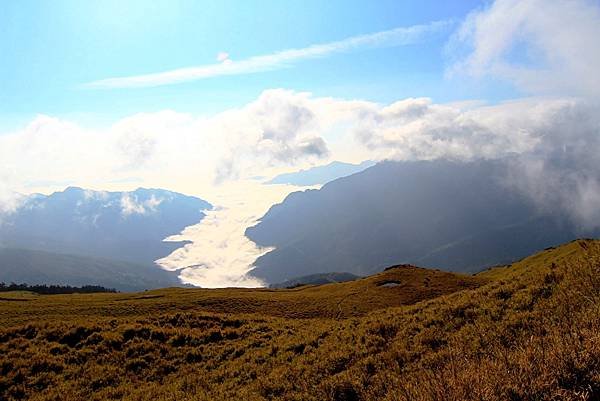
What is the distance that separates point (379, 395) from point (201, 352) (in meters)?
17.7

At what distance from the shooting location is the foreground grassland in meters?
8.48

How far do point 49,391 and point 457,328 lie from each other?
69.4 feet

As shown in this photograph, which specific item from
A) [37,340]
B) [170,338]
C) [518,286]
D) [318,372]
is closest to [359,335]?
[318,372]

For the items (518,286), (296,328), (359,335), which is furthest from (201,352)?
(518,286)

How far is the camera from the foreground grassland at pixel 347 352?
27.8ft

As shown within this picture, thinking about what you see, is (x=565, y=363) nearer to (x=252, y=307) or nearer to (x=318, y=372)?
(x=318, y=372)

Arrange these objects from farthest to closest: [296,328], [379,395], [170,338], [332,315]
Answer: [332,315]
[296,328]
[170,338]
[379,395]

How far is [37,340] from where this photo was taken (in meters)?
28.1

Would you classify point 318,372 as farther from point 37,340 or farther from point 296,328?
point 37,340

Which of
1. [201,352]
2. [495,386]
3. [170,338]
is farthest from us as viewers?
[170,338]

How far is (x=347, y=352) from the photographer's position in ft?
58.9

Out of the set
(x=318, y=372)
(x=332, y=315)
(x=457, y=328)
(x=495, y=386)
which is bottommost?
(x=332, y=315)

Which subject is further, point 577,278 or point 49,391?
point 49,391

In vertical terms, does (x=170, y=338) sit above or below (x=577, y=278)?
below
